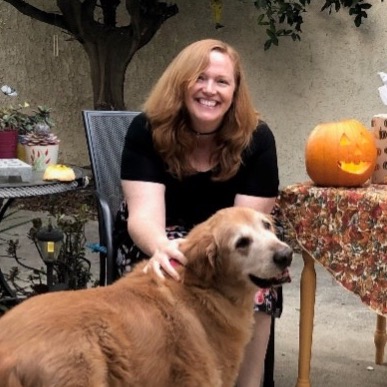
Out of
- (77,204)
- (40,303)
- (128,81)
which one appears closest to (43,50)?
(128,81)

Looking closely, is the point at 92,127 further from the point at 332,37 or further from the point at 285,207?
the point at 332,37

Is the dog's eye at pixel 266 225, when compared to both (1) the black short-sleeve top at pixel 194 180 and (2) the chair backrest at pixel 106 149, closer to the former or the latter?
(1) the black short-sleeve top at pixel 194 180

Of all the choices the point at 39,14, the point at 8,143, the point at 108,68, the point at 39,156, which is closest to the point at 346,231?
the point at 39,156

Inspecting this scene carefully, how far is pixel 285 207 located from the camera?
3.26m

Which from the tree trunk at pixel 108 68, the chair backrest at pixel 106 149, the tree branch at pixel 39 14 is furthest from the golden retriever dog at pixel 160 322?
the tree branch at pixel 39 14

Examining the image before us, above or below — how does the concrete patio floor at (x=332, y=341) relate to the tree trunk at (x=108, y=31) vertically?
below

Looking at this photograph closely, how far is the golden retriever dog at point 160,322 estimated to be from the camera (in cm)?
208

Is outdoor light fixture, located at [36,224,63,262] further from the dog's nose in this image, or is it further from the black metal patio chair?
the dog's nose

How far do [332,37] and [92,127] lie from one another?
4.35 m

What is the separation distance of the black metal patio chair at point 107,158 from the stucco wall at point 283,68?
4.09 metres

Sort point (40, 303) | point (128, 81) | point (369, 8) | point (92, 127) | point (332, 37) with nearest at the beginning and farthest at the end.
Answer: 1. point (40, 303)
2. point (92, 127)
3. point (369, 8)
4. point (332, 37)
5. point (128, 81)

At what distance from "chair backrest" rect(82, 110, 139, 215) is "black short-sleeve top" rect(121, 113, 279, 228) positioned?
1.47ft

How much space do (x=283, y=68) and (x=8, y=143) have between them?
14.7 feet

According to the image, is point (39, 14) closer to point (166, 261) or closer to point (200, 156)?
point (200, 156)
